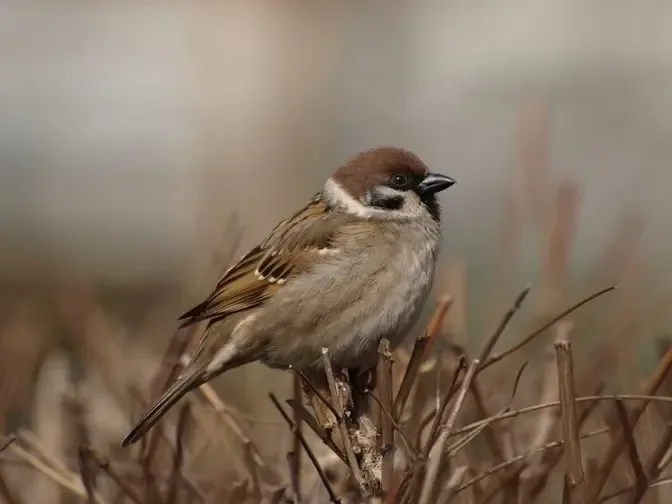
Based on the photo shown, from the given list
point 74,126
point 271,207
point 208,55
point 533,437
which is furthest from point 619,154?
point 74,126

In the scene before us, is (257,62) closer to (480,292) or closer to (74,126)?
(74,126)

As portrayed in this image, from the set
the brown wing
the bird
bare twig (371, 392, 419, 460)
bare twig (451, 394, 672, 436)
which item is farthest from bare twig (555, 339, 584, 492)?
the brown wing

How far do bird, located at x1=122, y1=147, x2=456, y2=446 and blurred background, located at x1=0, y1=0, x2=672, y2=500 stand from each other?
0.35 feet

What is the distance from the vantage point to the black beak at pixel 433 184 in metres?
2.24

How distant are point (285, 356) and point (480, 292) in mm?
1466

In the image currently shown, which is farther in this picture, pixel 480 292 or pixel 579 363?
pixel 480 292

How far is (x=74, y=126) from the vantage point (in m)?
12.1

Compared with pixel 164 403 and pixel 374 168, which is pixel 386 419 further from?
pixel 374 168

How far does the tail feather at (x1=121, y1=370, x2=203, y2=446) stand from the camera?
5.58 ft

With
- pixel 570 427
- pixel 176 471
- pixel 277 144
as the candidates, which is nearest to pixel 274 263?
pixel 176 471

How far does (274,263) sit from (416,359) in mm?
933

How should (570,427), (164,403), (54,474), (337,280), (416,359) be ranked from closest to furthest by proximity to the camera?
1. (570,427)
2. (416,359)
3. (54,474)
4. (164,403)
5. (337,280)

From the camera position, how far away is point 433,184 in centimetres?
225

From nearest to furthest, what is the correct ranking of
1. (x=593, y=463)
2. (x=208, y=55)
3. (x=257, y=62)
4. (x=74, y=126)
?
(x=593, y=463) → (x=208, y=55) → (x=257, y=62) → (x=74, y=126)
